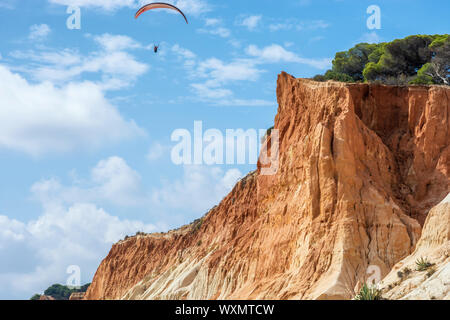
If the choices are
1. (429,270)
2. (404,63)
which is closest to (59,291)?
(404,63)

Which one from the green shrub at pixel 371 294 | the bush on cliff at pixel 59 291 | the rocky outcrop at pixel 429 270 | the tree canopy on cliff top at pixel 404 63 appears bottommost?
the bush on cliff at pixel 59 291

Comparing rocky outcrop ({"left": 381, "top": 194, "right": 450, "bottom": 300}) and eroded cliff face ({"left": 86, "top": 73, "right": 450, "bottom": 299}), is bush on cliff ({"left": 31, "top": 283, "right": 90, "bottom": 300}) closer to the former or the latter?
eroded cliff face ({"left": 86, "top": 73, "right": 450, "bottom": 299})

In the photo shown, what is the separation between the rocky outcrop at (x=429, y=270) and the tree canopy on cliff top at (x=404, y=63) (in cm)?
2606

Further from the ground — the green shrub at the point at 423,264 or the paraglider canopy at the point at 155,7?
the paraglider canopy at the point at 155,7

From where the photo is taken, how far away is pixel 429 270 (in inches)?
1200

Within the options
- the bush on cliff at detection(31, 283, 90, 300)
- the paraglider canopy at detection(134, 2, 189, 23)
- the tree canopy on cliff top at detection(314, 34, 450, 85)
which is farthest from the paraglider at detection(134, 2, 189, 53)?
the bush on cliff at detection(31, 283, 90, 300)

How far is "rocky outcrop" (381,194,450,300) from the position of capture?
28.4 m

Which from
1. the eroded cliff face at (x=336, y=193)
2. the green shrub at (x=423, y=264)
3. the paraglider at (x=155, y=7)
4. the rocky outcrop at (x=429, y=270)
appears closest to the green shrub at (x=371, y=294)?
the rocky outcrop at (x=429, y=270)

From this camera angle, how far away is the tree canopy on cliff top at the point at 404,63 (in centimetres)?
5963

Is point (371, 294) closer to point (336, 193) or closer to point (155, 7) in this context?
point (336, 193)

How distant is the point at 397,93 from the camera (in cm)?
4962

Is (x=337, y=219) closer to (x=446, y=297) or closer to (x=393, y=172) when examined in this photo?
(x=393, y=172)

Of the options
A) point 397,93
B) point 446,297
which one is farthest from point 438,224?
point 397,93

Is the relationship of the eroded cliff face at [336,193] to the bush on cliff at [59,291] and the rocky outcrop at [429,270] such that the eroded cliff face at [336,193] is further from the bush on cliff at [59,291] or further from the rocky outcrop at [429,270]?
the bush on cliff at [59,291]
